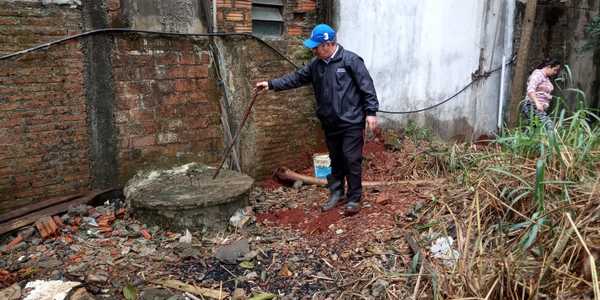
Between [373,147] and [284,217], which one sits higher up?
[373,147]

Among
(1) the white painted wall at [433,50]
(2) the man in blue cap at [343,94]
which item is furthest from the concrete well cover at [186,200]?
(1) the white painted wall at [433,50]

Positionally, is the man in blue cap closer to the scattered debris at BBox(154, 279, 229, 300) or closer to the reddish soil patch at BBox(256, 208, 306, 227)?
the reddish soil patch at BBox(256, 208, 306, 227)

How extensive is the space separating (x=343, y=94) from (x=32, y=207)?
9.49ft

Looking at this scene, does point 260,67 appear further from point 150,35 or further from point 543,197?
point 543,197

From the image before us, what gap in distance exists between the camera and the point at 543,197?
328 cm

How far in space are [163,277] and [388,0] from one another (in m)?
4.96

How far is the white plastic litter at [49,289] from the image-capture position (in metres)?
3.13

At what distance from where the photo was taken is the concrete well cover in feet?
13.9

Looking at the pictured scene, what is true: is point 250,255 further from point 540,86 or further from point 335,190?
point 540,86

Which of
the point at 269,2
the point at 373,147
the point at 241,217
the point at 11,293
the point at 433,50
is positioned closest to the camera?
the point at 11,293

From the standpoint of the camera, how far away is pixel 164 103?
5.09 m

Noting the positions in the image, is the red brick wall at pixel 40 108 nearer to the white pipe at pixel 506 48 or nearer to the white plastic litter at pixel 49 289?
the white plastic litter at pixel 49 289

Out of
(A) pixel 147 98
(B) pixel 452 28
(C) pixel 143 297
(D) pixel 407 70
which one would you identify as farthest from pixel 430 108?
(C) pixel 143 297

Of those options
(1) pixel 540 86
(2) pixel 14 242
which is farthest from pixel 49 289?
(1) pixel 540 86
